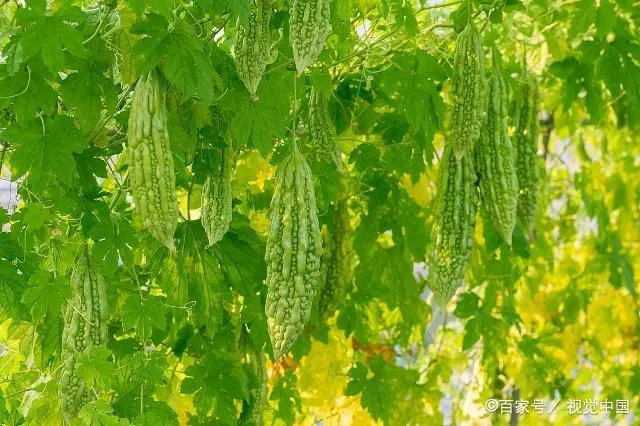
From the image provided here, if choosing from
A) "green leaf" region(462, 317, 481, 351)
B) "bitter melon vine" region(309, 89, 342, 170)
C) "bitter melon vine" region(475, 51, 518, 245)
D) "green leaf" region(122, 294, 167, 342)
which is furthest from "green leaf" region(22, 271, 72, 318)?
"green leaf" region(462, 317, 481, 351)

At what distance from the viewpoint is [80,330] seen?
6.34 ft

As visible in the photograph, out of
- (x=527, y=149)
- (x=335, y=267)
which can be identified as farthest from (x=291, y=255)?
(x=527, y=149)

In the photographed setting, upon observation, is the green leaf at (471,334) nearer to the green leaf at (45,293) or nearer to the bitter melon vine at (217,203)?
the bitter melon vine at (217,203)

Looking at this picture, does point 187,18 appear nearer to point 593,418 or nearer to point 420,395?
point 420,395

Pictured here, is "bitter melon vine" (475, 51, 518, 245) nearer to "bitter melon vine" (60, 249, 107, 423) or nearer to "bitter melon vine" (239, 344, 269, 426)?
"bitter melon vine" (239, 344, 269, 426)

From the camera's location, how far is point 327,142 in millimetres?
2352

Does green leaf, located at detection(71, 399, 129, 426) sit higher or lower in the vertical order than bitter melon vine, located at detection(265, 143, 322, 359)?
lower

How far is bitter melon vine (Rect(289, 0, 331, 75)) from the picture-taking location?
173 cm

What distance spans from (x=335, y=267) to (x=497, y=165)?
1.85 ft

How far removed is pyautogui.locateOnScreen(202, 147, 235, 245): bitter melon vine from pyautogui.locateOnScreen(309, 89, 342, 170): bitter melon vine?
1.05ft

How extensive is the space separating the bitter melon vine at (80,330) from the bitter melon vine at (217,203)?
24cm

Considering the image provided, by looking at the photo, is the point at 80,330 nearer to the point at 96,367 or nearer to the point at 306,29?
the point at 96,367

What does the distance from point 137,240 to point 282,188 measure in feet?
1.31

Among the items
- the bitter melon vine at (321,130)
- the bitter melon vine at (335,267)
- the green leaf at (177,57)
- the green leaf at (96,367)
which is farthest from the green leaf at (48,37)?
the bitter melon vine at (335,267)
